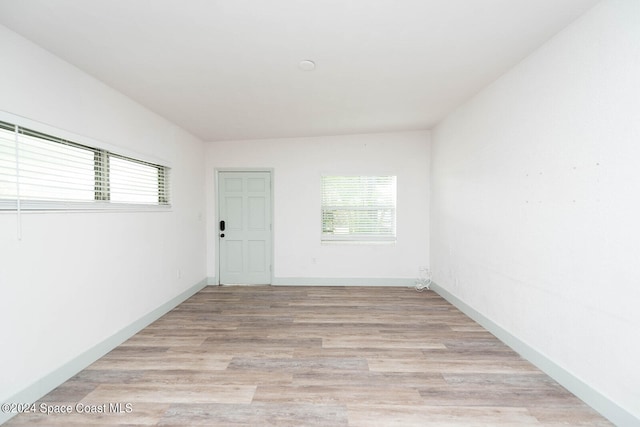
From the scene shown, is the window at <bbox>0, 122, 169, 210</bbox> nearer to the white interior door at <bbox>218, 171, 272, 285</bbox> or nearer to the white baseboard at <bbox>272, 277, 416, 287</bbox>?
the white interior door at <bbox>218, 171, 272, 285</bbox>

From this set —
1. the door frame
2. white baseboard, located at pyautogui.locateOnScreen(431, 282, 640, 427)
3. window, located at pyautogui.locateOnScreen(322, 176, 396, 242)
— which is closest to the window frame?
window, located at pyautogui.locateOnScreen(322, 176, 396, 242)

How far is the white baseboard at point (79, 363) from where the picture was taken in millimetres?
1999

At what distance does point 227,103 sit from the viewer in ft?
11.0

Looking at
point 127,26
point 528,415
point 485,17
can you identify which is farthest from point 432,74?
point 528,415

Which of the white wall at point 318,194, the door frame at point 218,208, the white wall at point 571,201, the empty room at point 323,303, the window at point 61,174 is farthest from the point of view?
the door frame at point 218,208

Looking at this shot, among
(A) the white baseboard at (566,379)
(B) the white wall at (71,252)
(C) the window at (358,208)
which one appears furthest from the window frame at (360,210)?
(B) the white wall at (71,252)

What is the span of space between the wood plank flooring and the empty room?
2cm

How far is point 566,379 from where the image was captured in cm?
217

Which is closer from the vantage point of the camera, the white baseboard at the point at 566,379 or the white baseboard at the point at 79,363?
the white baseboard at the point at 566,379

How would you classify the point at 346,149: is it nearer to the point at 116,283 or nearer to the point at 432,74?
the point at 432,74

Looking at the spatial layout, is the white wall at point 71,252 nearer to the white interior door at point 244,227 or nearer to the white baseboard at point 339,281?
the white interior door at point 244,227

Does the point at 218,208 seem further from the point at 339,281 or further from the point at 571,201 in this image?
the point at 571,201

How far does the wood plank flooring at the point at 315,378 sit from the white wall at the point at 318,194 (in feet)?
4.91

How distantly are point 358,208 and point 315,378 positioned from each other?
3203 millimetres
